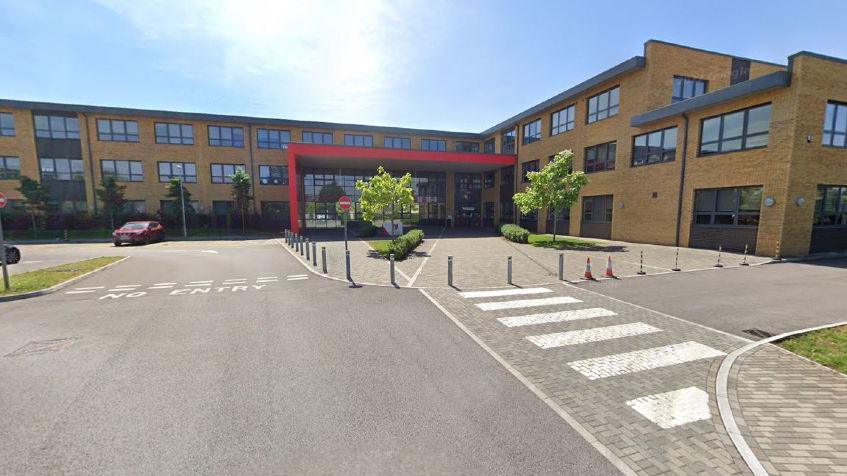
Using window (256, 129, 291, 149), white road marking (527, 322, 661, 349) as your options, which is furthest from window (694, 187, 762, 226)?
window (256, 129, 291, 149)

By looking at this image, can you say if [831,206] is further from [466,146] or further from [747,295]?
[466,146]

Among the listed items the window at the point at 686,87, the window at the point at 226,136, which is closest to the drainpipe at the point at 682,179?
the window at the point at 686,87

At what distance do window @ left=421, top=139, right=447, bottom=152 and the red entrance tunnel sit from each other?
4825 millimetres

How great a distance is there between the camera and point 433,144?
1554 inches

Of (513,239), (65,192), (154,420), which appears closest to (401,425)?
(154,420)

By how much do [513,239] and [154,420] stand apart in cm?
2161

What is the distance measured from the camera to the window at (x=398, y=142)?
123 ft

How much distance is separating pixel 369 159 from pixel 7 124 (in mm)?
32180

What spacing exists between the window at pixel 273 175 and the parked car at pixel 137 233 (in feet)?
35.2

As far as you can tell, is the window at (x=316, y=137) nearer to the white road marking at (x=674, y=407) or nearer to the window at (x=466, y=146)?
the window at (x=466, y=146)

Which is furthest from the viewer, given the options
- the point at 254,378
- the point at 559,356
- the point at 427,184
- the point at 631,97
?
the point at 427,184

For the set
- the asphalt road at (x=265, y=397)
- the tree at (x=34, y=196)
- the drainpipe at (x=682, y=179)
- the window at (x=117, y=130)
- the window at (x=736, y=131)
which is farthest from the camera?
the window at (x=117, y=130)

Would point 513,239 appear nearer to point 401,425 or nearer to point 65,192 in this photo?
point 401,425

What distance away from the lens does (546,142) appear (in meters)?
28.7
